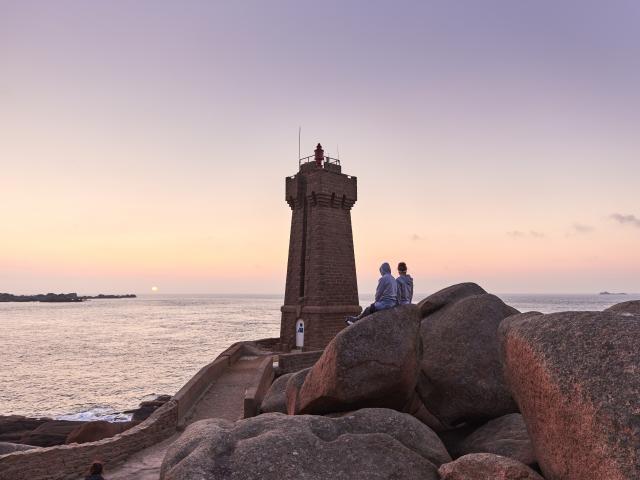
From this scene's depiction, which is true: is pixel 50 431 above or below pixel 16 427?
above

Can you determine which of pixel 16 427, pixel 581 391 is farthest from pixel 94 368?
pixel 581 391

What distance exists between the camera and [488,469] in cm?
481

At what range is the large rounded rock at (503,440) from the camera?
586 centimetres

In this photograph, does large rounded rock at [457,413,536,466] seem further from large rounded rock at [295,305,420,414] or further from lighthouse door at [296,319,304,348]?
lighthouse door at [296,319,304,348]

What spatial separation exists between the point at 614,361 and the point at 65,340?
258 feet

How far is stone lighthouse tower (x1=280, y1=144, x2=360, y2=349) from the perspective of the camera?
27828 mm

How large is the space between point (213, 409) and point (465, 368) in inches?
436

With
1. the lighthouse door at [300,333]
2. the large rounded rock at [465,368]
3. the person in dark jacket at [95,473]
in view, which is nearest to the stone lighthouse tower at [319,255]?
the lighthouse door at [300,333]

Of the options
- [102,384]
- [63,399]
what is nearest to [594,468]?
[63,399]

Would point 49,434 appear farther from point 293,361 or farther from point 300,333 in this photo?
point 300,333

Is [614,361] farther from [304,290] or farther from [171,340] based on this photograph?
[171,340]

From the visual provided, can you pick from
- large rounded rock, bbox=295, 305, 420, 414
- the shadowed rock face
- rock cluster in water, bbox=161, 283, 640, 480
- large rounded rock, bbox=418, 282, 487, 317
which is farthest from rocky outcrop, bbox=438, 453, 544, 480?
large rounded rock, bbox=418, 282, 487, 317

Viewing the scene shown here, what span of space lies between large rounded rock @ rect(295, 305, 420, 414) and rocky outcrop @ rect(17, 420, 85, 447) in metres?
17.4

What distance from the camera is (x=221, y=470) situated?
202 inches
